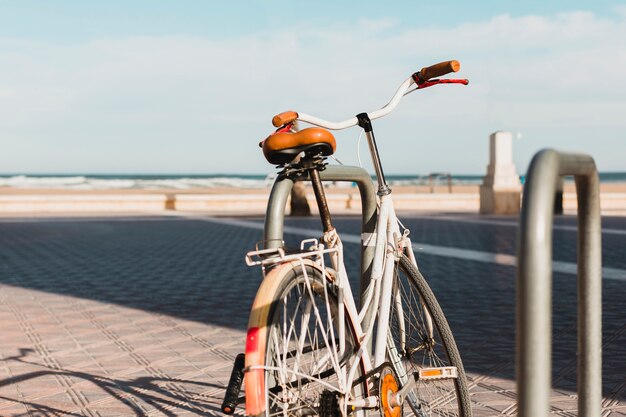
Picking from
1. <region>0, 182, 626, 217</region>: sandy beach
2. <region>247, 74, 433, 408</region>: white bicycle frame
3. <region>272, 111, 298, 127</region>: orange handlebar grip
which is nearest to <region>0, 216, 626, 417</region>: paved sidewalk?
<region>247, 74, 433, 408</region>: white bicycle frame

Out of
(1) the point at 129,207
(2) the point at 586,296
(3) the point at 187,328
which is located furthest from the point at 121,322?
(1) the point at 129,207

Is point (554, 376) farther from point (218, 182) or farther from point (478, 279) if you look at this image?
point (218, 182)

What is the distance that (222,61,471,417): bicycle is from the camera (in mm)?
2689

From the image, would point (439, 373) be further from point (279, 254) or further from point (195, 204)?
point (195, 204)

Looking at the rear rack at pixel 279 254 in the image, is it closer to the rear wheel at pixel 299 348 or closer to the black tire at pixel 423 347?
the rear wheel at pixel 299 348

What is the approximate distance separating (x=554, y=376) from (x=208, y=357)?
6.87 ft

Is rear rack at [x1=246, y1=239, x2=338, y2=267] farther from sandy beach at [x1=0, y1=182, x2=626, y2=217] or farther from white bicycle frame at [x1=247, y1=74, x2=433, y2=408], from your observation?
sandy beach at [x1=0, y1=182, x2=626, y2=217]

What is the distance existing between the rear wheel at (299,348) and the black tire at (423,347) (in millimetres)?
476

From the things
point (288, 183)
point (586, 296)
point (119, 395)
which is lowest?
point (119, 395)

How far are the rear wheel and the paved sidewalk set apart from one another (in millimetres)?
1523

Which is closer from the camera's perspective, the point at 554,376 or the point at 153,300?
the point at 554,376

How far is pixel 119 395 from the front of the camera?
4.84m

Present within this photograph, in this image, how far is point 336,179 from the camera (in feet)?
11.1

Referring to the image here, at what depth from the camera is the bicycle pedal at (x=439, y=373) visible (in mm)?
3504
